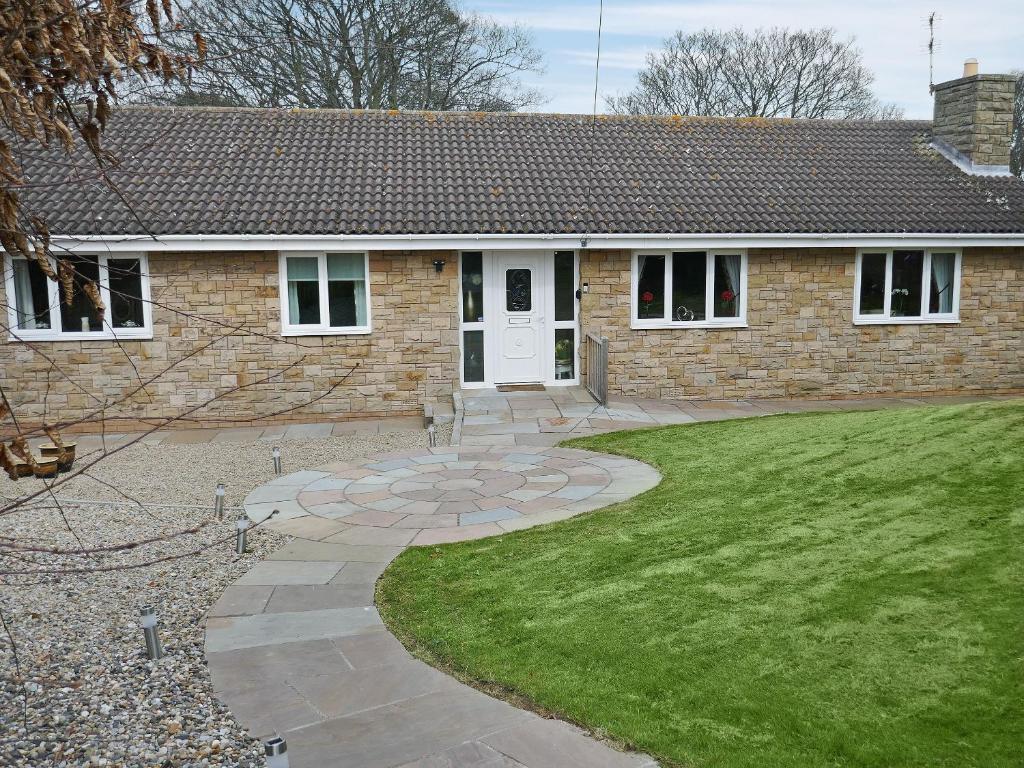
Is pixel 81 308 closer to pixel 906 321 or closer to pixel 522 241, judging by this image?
pixel 522 241

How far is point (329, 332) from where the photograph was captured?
1394cm

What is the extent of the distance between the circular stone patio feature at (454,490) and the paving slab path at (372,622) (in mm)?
21

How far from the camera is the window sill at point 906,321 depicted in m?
15.2

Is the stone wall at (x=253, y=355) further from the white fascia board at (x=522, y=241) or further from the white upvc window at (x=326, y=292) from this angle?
the white fascia board at (x=522, y=241)

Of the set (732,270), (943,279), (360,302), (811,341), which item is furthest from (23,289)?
(943,279)

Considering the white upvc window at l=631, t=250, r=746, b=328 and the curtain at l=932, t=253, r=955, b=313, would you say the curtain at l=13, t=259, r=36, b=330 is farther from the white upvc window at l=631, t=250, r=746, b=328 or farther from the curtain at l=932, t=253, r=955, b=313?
the curtain at l=932, t=253, r=955, b=313

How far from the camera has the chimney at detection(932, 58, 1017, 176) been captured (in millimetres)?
16375

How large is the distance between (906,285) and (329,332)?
1031cm

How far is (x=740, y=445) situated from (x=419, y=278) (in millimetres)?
6520

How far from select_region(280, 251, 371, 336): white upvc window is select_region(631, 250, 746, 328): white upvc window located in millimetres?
4720

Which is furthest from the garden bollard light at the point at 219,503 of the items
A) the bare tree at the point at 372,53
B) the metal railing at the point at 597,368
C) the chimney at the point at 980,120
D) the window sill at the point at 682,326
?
the bare tree at the point at 372,53

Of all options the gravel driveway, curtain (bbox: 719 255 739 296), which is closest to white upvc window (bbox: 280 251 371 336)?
the gravel driveway

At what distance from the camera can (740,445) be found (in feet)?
32.2

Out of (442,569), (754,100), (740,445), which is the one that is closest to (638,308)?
(740,445)
